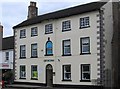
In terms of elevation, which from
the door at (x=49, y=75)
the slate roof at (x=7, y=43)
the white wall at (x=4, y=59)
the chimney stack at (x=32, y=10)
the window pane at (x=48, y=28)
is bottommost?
the door at (x=49, y=75)

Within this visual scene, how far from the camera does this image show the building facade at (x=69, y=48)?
106 feet

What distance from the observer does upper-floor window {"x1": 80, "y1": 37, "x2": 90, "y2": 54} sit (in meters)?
33.2

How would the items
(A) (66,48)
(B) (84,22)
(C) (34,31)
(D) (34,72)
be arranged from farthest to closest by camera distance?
1. (C) (34,31)
2. (D) (34,72)
3. (A) (66,48)
4. (B) (84,22)

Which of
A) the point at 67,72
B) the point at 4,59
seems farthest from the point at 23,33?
the point at 67,72

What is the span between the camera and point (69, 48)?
116 feet

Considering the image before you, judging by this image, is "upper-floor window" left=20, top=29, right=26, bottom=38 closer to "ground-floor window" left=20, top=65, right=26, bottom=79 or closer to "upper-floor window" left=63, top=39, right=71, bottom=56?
"ground-floor window" left=20, top=65, right=26, bottom=79

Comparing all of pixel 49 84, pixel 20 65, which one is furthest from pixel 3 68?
pixel 49 84

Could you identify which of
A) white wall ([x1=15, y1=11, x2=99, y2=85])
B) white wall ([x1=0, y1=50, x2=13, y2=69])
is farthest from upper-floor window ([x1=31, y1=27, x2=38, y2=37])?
white wall ([x1=0, y1=50, x2=13, y2=69])

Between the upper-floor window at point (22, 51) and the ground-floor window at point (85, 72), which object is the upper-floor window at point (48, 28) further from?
the ground-floor window at point (85, 72)

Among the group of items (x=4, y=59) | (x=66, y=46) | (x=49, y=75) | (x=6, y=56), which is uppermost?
(x=66, y=46)

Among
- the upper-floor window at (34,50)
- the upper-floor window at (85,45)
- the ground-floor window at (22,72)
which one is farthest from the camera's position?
the ground-floor window at (22,72)

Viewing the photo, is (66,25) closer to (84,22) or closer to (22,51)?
(84,22)

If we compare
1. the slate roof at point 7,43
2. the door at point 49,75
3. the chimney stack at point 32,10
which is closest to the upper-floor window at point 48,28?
the door at point 49,75

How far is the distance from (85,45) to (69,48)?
8.28 feet
